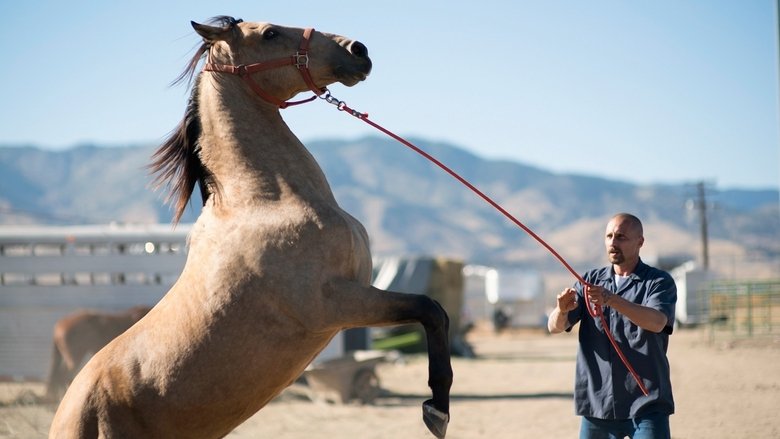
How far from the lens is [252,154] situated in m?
5.44

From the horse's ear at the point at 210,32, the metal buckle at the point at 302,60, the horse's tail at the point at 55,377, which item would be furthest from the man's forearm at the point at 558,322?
the horse's tail at the point at 55,377

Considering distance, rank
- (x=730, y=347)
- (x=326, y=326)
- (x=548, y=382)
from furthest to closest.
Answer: (x=730, y=347), (x=548, y=382), (x=326, y=326)

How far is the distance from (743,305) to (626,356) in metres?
27.4

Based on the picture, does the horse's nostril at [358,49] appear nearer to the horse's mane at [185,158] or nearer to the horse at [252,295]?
the horse at [252,295]

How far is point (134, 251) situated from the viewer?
18.0 meters

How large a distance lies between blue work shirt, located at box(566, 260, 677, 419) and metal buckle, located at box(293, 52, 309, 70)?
87.8 inches

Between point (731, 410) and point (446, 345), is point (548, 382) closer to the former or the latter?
point (731, 410)

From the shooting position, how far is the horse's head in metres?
5.44

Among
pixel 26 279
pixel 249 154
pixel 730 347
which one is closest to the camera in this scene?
pixel 249 154

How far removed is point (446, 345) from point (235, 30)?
7.54ft

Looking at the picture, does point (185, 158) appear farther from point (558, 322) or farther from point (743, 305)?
point (743, 305)

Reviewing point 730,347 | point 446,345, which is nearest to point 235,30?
point 446,345

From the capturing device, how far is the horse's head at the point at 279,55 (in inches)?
214

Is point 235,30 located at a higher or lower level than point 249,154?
higher
